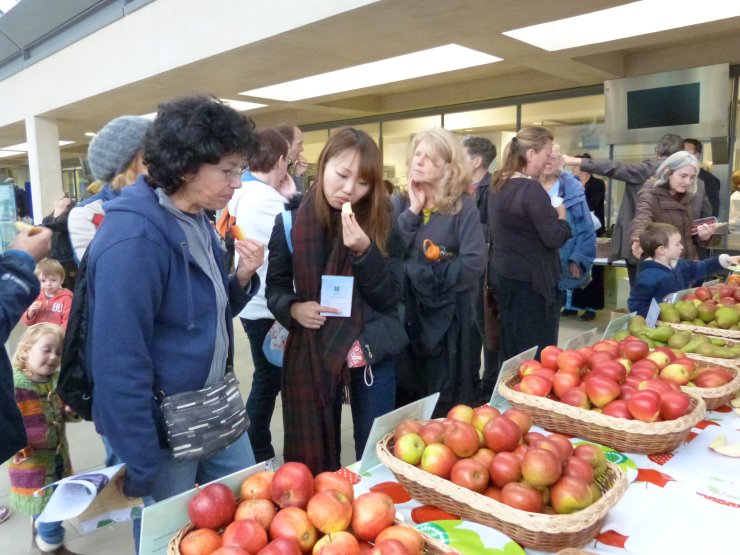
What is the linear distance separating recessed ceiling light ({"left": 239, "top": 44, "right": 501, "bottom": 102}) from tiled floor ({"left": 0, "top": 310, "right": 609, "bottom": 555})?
3.90m

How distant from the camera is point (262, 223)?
7.90ft

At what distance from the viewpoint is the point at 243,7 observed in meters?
5.04

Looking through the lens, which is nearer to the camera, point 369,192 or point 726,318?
point 369,192

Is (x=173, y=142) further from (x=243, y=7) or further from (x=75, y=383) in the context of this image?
(x=243, y=7)

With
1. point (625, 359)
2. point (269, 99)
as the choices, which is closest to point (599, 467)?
point (625, 359)

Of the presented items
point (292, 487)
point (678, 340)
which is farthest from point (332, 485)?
point (678, 340)

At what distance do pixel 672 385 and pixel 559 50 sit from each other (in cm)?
458

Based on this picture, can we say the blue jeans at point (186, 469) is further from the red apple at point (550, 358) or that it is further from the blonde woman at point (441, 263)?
the blonde woman at point (441, 263)

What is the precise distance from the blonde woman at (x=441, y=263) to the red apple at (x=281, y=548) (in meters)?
1.57

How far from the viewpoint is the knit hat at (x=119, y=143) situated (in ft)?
5.42

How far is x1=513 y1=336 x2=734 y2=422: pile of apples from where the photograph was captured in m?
1.33

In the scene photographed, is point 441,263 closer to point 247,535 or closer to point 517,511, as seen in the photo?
point 517,511

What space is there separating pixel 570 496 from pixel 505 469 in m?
0.12

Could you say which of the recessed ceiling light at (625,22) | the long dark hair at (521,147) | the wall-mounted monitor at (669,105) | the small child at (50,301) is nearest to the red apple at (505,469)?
the long dark hair at (521,147)
